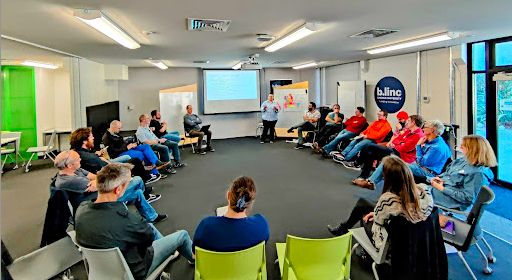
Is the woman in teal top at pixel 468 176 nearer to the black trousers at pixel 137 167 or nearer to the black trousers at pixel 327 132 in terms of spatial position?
the black trousers at pixel 137 167

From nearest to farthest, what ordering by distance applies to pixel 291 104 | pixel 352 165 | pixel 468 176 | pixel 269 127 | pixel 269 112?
pixel 468 176 → pixel 352 165 → pixel 269 112 → pixel 269 127 → pixel 291 104

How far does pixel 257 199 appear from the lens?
506cm

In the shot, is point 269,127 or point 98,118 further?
point 269,127

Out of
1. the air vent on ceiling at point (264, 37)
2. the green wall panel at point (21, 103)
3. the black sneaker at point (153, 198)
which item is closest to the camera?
the air vent on ceiling at point (264, 37)

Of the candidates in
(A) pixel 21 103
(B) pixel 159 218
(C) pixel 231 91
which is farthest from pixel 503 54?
(A) pixel 21 103

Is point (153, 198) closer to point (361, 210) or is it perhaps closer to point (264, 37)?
point (264, 37)

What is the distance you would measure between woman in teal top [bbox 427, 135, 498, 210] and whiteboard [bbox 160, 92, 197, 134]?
7.73 m

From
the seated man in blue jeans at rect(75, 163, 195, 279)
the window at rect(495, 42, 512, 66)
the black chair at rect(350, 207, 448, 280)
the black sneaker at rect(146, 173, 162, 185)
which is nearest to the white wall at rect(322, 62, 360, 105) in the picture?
the window at rect(495, 42, 512, 66)

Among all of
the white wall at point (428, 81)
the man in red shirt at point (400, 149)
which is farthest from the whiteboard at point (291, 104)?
the man in red shirt at point (400, 149)

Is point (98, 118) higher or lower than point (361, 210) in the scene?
higher

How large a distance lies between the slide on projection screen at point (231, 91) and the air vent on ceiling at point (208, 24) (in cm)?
640

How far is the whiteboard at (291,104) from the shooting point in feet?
35.2

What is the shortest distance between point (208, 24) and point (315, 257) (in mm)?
2983

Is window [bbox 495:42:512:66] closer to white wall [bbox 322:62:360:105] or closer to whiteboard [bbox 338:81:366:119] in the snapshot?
whiteboard [bbox 338:81:366:119]
